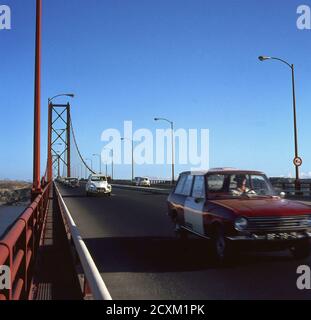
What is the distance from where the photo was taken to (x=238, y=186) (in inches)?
392

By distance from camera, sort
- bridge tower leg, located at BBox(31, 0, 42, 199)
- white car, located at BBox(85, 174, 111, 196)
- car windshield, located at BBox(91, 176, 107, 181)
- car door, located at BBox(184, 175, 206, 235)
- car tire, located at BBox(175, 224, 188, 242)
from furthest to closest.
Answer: car windshield, located at BBox(91, 176, 107, 181)
white car, located at BBox(85, 174, 111, 196)
bridge tower leg, located at BBox(31, 0, 42, 199)
car tire, located at BBox(175, 224, 188, 242)
car door, located at BBox(184, 175, 206, 235)

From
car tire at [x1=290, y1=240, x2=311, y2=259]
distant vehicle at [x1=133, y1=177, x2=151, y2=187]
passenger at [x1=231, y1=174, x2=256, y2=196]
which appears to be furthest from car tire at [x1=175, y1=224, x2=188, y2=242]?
distant vehicle at [x1=133, y1=177, x2=151, y2=187]

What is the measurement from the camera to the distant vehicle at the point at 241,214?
8242mm

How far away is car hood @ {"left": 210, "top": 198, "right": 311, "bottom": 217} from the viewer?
830cm

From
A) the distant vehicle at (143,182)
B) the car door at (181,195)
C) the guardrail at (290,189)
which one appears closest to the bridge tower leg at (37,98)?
the car door at (181,195)

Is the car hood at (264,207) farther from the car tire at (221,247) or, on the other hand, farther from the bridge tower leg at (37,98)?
the bridge tower leg at (37,98)

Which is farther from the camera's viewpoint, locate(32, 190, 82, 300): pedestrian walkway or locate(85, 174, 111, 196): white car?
locate(85, 174, 111, 196): white car

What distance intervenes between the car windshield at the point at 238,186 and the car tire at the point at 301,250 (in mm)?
1238

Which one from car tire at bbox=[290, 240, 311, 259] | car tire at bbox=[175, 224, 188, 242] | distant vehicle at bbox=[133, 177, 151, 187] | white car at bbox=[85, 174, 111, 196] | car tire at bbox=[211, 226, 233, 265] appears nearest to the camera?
car tire at bbox=[211, 226, 233, 265]

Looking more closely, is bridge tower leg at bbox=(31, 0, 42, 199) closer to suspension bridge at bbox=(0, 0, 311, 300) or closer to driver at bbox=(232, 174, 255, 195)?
suspension bridge at bbox=(0, 0, 311, 300)

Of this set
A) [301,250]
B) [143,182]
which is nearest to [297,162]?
[301,250]

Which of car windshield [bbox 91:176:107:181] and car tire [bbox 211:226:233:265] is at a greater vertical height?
car windshield [bbox 91:176:107:181]

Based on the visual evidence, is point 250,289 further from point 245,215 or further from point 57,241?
point 57,241
